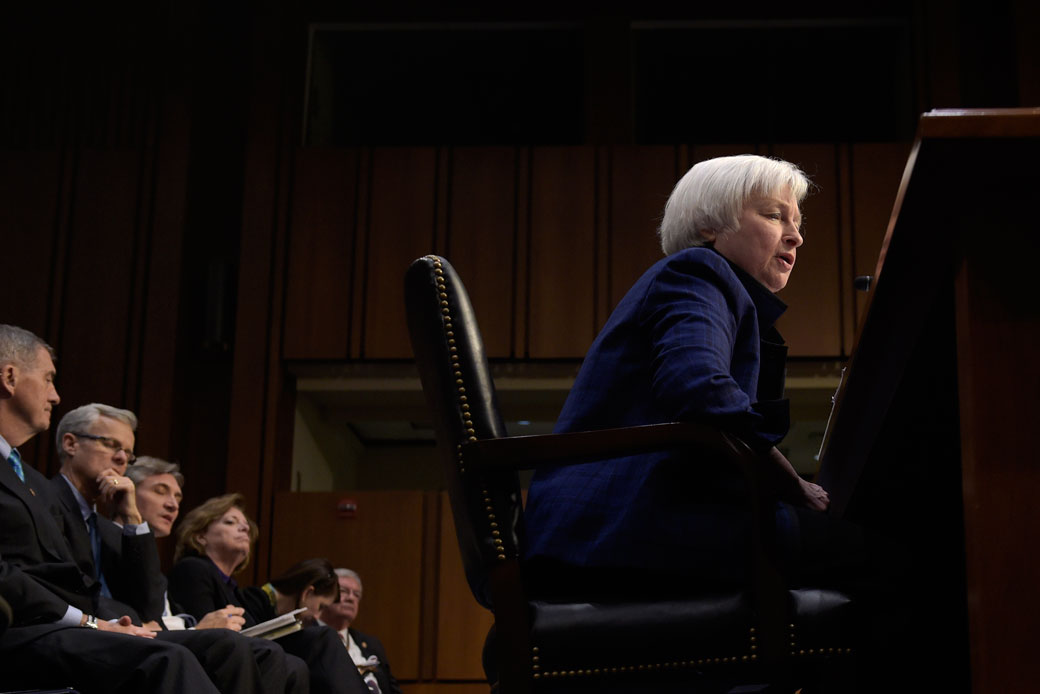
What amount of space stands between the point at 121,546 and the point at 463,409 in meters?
2.49

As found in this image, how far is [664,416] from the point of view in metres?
1.58

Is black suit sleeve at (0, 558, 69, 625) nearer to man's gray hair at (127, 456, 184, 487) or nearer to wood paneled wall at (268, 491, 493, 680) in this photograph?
man's gray hair at (127, 456, 184, 487)

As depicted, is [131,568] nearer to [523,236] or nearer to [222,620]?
[222,620]

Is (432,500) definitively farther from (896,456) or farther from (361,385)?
(896,456)

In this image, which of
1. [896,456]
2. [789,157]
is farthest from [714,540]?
[789,157]

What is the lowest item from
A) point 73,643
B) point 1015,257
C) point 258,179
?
point 73,643

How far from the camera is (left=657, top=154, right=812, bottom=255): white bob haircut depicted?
181cm

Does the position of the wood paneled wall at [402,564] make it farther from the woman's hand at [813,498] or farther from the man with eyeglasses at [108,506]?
the woman's hand at [813,498]

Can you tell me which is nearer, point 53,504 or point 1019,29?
point 53,504

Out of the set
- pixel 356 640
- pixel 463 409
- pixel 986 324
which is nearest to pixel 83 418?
pixel 356 640

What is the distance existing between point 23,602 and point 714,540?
192 centimetres

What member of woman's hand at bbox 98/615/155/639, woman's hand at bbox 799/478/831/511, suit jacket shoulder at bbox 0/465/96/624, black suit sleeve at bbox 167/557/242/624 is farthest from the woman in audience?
woman's hand at bbox 799/478/831/511

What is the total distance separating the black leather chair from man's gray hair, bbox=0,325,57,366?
2152 millimetres

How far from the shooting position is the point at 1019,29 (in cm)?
618
